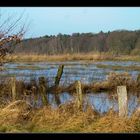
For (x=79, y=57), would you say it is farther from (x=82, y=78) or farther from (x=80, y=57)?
(x=82, y=78)

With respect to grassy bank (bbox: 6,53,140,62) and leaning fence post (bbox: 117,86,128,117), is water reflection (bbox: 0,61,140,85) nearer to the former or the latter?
grassy bank (bbox: 6,53,140,62)

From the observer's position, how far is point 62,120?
735 cm

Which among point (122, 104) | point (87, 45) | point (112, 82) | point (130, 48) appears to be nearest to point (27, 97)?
point (122, 104)

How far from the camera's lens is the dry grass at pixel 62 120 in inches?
258

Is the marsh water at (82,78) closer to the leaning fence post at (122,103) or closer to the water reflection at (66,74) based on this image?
the water reflection at (66,74)

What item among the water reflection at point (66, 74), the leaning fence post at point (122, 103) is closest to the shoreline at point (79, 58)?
the water reflection at point (66, 74)

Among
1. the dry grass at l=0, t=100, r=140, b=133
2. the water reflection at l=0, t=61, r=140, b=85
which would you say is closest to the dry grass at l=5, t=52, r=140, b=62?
the water reflection at l=0, t=61, r=140, b=85

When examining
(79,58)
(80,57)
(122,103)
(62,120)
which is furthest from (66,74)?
(79,58)

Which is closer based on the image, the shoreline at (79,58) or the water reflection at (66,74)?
the water reflection at (66,74)

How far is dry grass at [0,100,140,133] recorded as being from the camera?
6.56m
